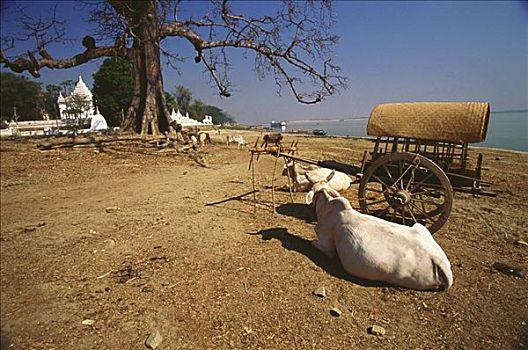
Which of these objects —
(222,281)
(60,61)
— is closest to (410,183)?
(222,281)

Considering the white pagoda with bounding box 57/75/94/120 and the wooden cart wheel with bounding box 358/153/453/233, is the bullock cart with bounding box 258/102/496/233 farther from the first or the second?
the white pagoda with bounding box 57/75/94/120

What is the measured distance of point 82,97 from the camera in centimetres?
3591

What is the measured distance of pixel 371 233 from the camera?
2896 mm

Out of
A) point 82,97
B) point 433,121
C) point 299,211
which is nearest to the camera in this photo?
point 433,121

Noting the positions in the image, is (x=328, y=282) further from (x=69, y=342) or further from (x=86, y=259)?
(x=86, y=259)

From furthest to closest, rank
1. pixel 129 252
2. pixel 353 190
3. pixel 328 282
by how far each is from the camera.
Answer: pixel 353 190 < pixel 129 252 < pixel 328 282

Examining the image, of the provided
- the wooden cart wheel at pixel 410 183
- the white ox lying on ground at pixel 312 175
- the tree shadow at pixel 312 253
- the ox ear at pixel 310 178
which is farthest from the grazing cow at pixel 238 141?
the wooden cart wheel at pixel 410 183

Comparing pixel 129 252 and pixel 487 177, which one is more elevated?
pixel 487 177

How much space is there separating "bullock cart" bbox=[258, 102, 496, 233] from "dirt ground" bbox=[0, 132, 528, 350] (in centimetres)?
69

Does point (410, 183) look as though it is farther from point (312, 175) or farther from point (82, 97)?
point (82, 97)

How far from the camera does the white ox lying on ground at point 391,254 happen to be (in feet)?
8.70

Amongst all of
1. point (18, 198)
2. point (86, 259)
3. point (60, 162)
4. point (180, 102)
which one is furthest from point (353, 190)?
point (180, 102)

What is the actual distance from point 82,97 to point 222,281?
4109 cm

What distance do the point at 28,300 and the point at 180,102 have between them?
86.5 m
